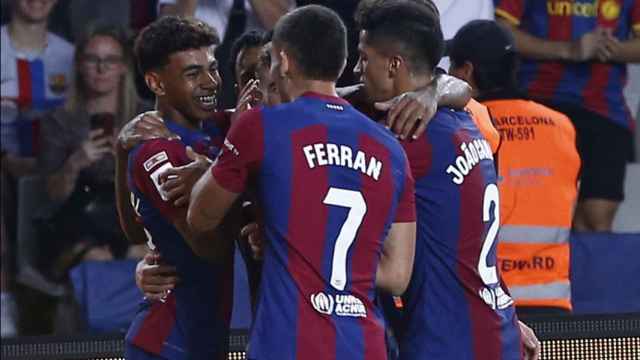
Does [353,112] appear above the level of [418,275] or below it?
above

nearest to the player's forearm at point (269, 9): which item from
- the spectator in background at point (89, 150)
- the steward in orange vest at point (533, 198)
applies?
the spectator in background at point (89, 150)

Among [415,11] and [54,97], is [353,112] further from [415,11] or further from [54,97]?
[54,97]

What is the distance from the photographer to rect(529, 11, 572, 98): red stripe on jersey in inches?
350

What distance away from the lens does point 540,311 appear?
7.73 m

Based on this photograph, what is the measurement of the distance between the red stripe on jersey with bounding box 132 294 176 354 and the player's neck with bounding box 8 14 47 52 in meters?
3.63

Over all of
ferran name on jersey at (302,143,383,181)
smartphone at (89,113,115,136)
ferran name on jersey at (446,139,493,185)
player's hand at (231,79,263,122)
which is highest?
ferran name on jersey at (302,143,383,181)

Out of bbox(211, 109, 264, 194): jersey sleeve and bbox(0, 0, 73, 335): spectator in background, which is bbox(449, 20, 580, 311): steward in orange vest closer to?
bbox(0, 0, 73, 335): spectator in background

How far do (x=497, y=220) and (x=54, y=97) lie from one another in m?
3.90

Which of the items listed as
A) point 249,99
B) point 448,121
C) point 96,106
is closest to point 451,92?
point 448,121

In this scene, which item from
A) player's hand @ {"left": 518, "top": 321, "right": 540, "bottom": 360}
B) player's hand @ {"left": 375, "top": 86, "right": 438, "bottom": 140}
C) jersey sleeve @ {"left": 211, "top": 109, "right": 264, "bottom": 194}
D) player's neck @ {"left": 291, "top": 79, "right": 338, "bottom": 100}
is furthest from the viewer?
player's hand @ {"left": 518, "top": 321, "right": 540, "bottom": 360}

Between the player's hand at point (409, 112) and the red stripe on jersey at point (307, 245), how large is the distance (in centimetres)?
43

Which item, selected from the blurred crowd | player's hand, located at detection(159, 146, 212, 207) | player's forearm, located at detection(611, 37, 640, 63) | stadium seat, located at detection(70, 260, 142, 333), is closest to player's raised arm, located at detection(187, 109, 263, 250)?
player's hand, located at detection(159, 146, 212, 207)

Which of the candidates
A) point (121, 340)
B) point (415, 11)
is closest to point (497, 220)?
point (415, 11)

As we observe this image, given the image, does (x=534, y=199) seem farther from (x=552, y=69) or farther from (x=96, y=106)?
(x=96, y=106)
